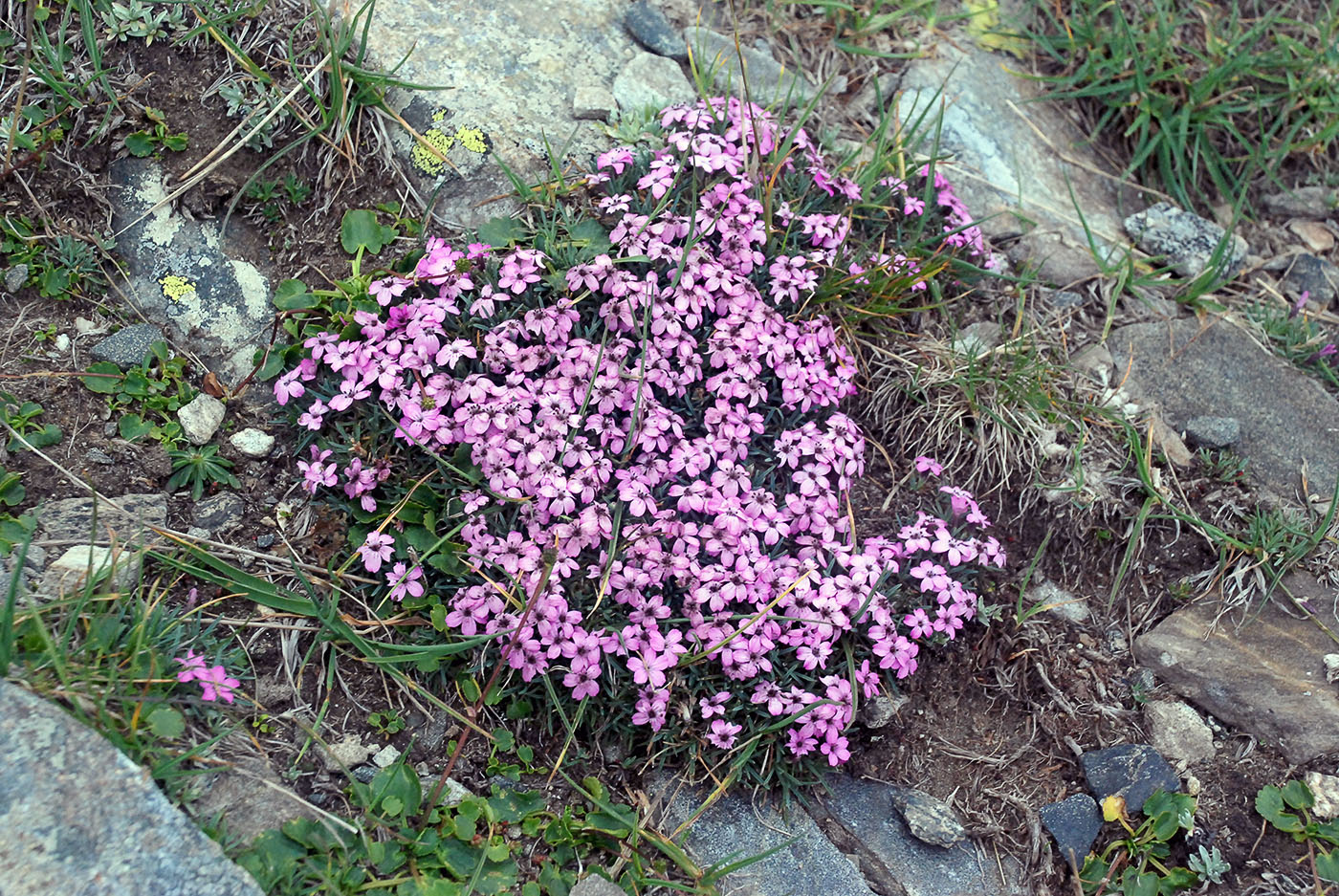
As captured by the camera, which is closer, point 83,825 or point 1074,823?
point 83,825

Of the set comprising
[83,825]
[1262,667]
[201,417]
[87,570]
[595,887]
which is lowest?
[595,887]

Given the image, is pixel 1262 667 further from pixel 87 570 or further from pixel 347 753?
pixel 87 570

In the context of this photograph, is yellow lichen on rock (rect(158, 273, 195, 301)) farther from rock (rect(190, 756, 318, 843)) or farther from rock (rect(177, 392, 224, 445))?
rock (rect(190, 756, 318, 843))

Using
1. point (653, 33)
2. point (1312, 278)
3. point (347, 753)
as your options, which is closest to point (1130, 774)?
point (347, 753)

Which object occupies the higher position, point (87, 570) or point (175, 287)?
point (175, 287)

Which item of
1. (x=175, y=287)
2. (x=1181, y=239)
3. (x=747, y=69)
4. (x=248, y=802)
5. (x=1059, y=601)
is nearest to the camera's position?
(x=248, y=802)


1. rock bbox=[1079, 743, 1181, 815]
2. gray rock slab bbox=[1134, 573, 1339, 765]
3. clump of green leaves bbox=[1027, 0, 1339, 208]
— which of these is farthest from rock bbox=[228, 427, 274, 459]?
clump of green leaves bbox=[1027, 0, 1339, 208]

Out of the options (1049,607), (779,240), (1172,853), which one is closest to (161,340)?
(779,240)

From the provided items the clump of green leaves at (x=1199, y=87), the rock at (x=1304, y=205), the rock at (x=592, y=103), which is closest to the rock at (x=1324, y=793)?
the clump of green leaves at (x=1199, y=87)

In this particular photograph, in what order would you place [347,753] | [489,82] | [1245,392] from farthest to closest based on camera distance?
[1245,392]
[489,82]
[347,753]
